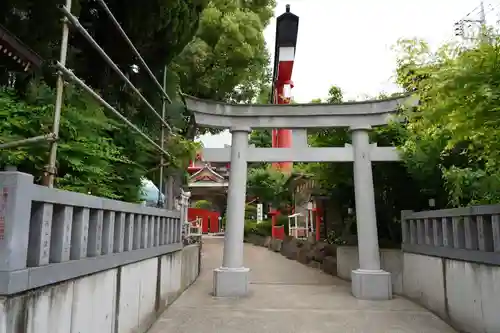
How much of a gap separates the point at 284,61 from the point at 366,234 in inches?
491

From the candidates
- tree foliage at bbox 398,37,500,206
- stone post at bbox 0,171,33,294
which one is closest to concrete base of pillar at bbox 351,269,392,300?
tree foliage at bbox 398,37,500,206

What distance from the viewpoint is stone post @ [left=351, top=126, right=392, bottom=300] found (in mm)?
7562

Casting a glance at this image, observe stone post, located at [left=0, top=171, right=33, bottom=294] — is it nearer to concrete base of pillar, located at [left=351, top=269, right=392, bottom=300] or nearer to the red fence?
concrete base of pillar, located at [left=351, top=269, right=392, bottom=300]

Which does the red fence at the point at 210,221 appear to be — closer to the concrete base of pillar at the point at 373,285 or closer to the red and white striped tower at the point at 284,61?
the red and white striped tower at the point at 284,61

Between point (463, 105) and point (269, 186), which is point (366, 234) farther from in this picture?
point (269, 186)

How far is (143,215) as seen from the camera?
5.04 m

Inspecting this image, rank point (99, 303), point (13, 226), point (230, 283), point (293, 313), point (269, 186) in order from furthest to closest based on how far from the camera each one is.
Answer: point (269, 186) → point (230, 283) → point (293, 313) → point (99, 303) → point (13, 226)

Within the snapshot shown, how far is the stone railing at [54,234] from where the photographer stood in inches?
87.0

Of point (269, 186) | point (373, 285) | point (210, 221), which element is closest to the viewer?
point (373, 285)

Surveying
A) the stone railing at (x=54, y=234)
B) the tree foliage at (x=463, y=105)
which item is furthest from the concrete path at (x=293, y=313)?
the tree foliage at (x=463, y=105)

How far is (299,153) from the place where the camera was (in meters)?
8.23

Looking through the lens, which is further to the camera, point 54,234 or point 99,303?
point 99,303

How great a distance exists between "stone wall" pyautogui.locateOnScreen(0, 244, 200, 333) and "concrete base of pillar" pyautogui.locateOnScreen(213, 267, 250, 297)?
1.23 meters

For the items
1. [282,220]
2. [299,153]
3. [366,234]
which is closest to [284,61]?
[282,220]
